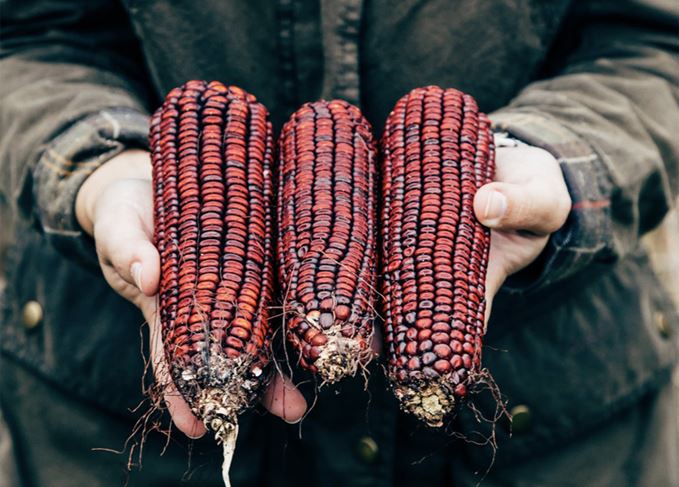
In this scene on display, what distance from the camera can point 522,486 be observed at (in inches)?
88.7

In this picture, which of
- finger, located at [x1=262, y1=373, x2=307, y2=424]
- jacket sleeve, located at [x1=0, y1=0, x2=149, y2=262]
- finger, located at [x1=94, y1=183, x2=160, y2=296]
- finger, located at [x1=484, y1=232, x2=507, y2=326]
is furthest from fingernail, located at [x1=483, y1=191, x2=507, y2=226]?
jacket sleeve, located at [x1=0, y1=0, x2=149, y2=262]

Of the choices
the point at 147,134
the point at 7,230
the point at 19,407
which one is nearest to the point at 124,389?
the point at 19,407

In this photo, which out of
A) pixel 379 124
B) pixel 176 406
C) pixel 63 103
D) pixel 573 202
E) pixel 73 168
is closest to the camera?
pixel 176 406

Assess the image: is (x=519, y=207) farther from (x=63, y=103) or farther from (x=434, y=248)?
(x=63, y=103)

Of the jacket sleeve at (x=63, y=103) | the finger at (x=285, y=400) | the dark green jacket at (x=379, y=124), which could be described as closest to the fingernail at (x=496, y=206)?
the dark green jacket at (x=379, y=124)

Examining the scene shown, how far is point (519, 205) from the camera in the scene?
1.61 metres

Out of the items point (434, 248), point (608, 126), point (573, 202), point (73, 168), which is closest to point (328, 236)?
point (434, 248)

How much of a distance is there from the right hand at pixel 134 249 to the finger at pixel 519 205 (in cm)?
63

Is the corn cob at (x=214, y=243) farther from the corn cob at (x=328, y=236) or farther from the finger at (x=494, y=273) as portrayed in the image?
the finger at (x=494, y=273)

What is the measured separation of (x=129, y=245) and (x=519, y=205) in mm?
945

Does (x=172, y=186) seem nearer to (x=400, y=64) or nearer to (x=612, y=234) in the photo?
(x=400, y=64)

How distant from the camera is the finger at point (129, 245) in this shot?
1.59 metres

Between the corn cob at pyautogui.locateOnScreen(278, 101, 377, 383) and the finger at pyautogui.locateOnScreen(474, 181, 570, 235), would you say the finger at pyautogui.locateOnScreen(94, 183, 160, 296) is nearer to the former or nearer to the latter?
the corn cob at pyautogui.locateOnScreen(278, 101, 377, 383)

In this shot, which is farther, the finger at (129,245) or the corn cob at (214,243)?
the finger at (129,245)
